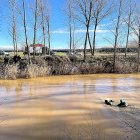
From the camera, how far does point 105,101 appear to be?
1220 centimetres

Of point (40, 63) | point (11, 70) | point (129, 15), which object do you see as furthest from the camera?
point (129, 15)

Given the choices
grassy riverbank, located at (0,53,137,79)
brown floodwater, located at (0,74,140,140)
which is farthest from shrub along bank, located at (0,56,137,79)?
brown floodwater, located at (0,74,140,140)

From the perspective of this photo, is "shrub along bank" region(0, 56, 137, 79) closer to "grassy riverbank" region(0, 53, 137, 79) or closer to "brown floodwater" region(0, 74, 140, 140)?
"grassy riverbank" region(0, 53, 137, 79)

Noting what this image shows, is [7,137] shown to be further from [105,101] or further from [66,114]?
[105,101]

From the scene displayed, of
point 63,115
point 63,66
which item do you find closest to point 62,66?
point 63,66

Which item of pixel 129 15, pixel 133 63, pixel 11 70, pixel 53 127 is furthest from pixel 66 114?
pixel 129 15

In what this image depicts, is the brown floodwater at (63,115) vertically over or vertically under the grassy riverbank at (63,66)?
under

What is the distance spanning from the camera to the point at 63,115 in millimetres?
10336

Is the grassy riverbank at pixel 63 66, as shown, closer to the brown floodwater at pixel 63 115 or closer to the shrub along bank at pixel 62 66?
the shrub along bank at pixel 62 66

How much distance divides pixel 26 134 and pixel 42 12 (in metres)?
24.4

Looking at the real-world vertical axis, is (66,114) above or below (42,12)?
below

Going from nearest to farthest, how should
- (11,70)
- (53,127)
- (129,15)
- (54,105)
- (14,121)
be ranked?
(53,127) → (14,121) → (54,105) → (11,70) → (129,15)

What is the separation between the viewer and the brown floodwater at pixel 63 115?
8320mm

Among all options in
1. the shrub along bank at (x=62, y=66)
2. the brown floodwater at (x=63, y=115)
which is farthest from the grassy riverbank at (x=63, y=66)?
the brown floodwater at (x=63, y=115)
